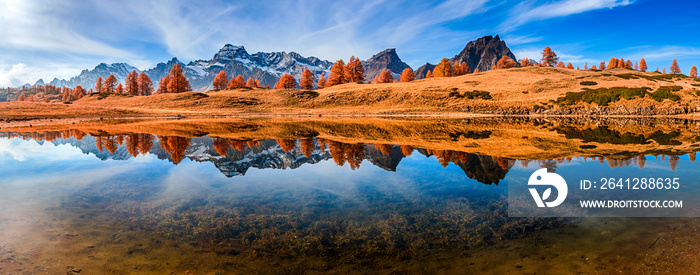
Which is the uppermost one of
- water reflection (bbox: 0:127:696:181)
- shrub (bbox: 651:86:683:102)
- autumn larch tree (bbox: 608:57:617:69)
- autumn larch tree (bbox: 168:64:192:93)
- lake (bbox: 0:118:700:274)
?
autumn larch tree (bbox: 608:57:617:69)

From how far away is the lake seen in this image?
5609mm

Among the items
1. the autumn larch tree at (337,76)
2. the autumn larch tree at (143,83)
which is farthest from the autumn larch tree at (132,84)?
the autumn larch tree at (337,76)

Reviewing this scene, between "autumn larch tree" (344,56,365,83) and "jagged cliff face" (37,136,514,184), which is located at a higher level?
"autumn larch tree" (344,56,365,83)

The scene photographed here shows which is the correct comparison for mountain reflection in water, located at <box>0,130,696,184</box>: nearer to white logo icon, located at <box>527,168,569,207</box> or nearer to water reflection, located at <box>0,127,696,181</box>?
water reflection, located at <box>0,127,696,181</box>

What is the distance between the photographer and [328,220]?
7535 millimetres

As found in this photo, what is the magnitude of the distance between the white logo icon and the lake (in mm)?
371

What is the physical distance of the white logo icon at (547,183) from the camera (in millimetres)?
8734

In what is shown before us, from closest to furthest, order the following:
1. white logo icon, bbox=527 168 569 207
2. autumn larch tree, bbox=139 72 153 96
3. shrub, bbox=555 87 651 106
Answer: white logo icon, bbox=527 168 569 207
shrub, bbox=555 87 651 106
autumn larch tree, bbox=139 72 153 96

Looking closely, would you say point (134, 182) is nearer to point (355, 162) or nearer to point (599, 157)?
point (355, 162)

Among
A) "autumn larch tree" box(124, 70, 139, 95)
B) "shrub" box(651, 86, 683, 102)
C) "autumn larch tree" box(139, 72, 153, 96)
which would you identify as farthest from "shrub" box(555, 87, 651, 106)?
"autumn larch tree" box(124, 70, 139, 95)

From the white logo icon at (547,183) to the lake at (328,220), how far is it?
0.37m

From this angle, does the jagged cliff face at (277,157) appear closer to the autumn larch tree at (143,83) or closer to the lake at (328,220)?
the lake at (328,220)

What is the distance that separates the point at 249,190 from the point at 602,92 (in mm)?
67102

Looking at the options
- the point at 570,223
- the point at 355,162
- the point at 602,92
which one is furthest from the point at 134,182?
the point at 602,92
